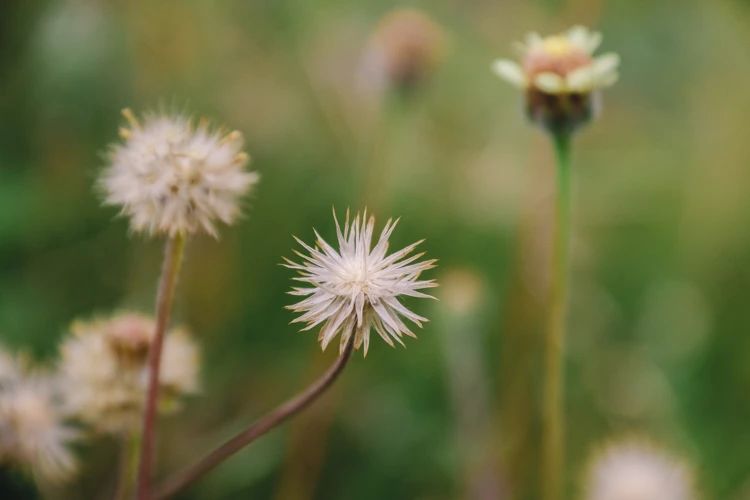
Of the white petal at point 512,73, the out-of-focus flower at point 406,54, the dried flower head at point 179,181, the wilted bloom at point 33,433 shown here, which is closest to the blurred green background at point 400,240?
the out-of-focus flower at point 406,54

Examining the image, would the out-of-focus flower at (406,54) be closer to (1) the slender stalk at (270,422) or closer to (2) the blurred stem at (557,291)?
(2) the blurred stem at (557,291)

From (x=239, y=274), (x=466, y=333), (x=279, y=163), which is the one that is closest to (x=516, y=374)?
(x=466, y=333)

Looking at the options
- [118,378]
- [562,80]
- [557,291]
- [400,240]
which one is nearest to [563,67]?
[562,80]

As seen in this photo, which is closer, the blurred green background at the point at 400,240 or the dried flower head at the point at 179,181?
the dried flower head at the point at 179,181

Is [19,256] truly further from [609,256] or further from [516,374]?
[609,256]

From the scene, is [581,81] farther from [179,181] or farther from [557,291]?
[179,181]

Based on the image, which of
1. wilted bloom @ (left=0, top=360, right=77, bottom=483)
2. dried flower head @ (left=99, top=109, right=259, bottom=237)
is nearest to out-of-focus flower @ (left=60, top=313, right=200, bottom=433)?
wilted bloom @ (left=0, top=360, right=77, bottom=483)

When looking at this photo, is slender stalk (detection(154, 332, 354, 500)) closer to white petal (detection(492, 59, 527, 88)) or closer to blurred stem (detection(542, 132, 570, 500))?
blurred stem (detection(542, 132, 570, 500))
